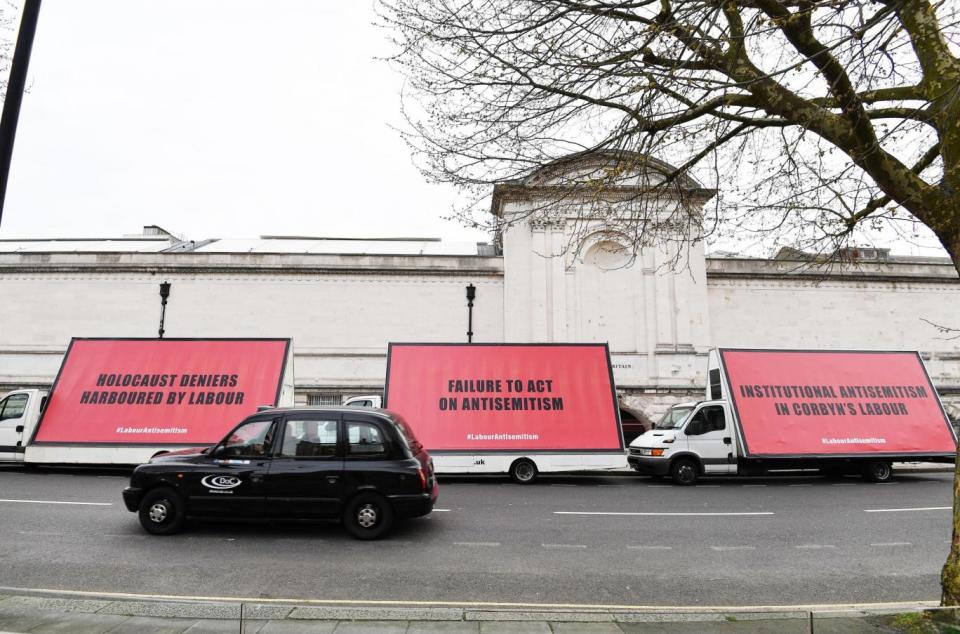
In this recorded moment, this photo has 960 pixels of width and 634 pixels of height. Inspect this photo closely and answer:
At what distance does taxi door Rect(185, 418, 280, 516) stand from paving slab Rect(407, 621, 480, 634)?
3.99m

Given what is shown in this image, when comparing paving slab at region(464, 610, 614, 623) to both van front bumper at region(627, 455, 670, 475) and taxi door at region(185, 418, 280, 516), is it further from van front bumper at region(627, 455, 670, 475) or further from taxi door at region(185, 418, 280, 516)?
van front bumper at region(627, 455, 670, 475)

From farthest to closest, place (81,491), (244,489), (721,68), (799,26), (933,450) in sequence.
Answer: (933,450) → (81,491) → (244,489) → (721,68) → (799,26)

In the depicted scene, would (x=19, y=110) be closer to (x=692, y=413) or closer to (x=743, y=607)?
(x=743, y=607)

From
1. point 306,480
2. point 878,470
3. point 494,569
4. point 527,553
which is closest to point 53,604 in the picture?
point 306,480

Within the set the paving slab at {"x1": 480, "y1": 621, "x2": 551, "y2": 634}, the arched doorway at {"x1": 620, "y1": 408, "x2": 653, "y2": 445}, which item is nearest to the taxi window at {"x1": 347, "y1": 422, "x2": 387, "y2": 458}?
the paving slab at {"x1": 480, "y1": 621, "x2": 551, "y2": 634}

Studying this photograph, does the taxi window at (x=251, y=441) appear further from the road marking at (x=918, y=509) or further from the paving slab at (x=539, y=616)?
the road marking at (x=918, y=509)

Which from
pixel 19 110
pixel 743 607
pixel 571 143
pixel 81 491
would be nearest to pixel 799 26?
pixel 571 143

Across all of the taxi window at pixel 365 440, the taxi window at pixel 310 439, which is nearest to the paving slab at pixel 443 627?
the taxi window at pixel 365 440

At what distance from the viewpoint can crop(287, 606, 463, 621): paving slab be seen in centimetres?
477

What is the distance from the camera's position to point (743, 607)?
213 inches

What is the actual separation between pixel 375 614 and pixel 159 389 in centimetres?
1202

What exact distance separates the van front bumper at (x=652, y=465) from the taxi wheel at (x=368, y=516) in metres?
8.19

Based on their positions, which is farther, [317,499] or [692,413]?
[692,413]

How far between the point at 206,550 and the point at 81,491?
6054 millimetres
